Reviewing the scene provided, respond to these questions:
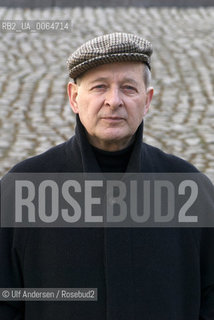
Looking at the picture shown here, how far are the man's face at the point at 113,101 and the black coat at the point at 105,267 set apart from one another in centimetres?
8

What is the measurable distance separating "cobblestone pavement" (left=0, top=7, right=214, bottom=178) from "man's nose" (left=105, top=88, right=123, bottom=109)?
153 inches

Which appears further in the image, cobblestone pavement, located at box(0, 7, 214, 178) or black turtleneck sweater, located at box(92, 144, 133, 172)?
cobblestone pavement, located at box(0, 7, 214, 178)

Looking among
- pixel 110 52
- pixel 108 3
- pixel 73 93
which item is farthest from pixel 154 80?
pixel 110 52

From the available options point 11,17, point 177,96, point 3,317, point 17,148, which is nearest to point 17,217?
point 3,317

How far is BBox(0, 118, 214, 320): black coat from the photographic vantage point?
2.25 m

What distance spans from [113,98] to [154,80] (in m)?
7.49

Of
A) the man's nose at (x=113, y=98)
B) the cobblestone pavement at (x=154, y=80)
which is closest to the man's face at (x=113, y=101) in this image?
the man's nose at (x=113, y=98)

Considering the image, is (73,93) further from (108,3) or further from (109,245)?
(108,3)

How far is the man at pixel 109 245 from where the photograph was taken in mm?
2209

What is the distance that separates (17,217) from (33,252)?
0.14m

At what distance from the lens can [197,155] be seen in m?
6.64

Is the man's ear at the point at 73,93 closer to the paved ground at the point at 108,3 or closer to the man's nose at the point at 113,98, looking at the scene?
the man's nose at the point at 113,98

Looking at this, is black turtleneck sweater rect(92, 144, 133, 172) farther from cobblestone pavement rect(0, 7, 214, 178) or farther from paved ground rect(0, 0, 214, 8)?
paved ground rect(0, 0, 214, 8)

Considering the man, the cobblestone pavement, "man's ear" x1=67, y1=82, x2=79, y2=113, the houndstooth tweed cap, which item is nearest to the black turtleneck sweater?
the man
